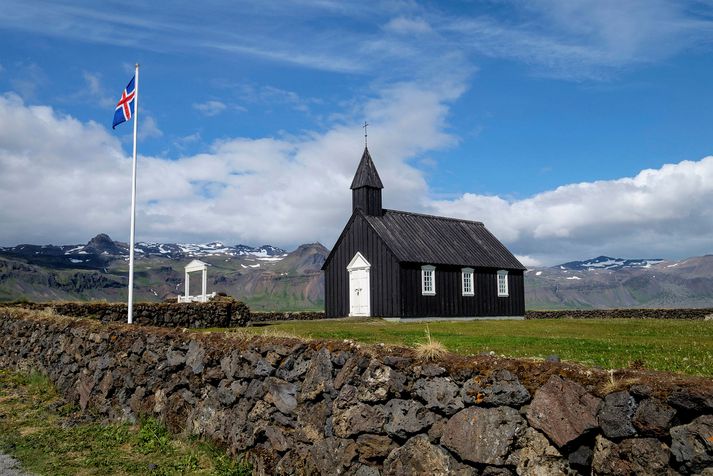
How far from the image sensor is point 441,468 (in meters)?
6.40

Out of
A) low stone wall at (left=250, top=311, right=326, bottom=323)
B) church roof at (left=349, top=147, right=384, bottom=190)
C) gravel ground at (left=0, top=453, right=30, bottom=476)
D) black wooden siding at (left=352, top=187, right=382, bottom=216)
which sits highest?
church roof at (left=349, top=147, right=384, bottom=190)

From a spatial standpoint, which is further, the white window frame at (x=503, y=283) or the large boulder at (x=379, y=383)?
the white window frame at (x=503, y=283)

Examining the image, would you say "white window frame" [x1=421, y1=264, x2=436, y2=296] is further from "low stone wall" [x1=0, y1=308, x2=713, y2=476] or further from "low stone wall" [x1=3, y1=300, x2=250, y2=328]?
"low stone wall" [x1=0, y1=308, x2=713, y2=476]

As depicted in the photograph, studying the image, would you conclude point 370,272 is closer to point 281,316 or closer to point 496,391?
point 281,316

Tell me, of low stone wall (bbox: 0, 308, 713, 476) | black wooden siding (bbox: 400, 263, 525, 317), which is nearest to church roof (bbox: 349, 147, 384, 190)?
black wooden siding (bbox: 400, 263, 525, 317)

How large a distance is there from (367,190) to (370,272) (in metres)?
6.06

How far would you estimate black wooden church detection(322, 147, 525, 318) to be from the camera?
40812 millimetres

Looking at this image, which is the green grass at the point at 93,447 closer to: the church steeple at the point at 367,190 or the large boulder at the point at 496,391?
the large boulder at the point at 496,391

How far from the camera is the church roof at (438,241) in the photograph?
42000 millimetres

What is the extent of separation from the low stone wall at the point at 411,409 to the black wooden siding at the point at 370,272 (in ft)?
93.5

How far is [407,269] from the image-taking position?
40562 mm

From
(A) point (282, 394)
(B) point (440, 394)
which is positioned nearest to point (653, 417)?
(B) point (440, 394)

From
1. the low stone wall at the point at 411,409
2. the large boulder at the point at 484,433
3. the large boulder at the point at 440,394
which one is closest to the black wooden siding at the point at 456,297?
the low stone wall at the point at 411,409

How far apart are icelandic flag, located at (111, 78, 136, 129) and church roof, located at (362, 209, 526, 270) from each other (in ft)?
67.7
